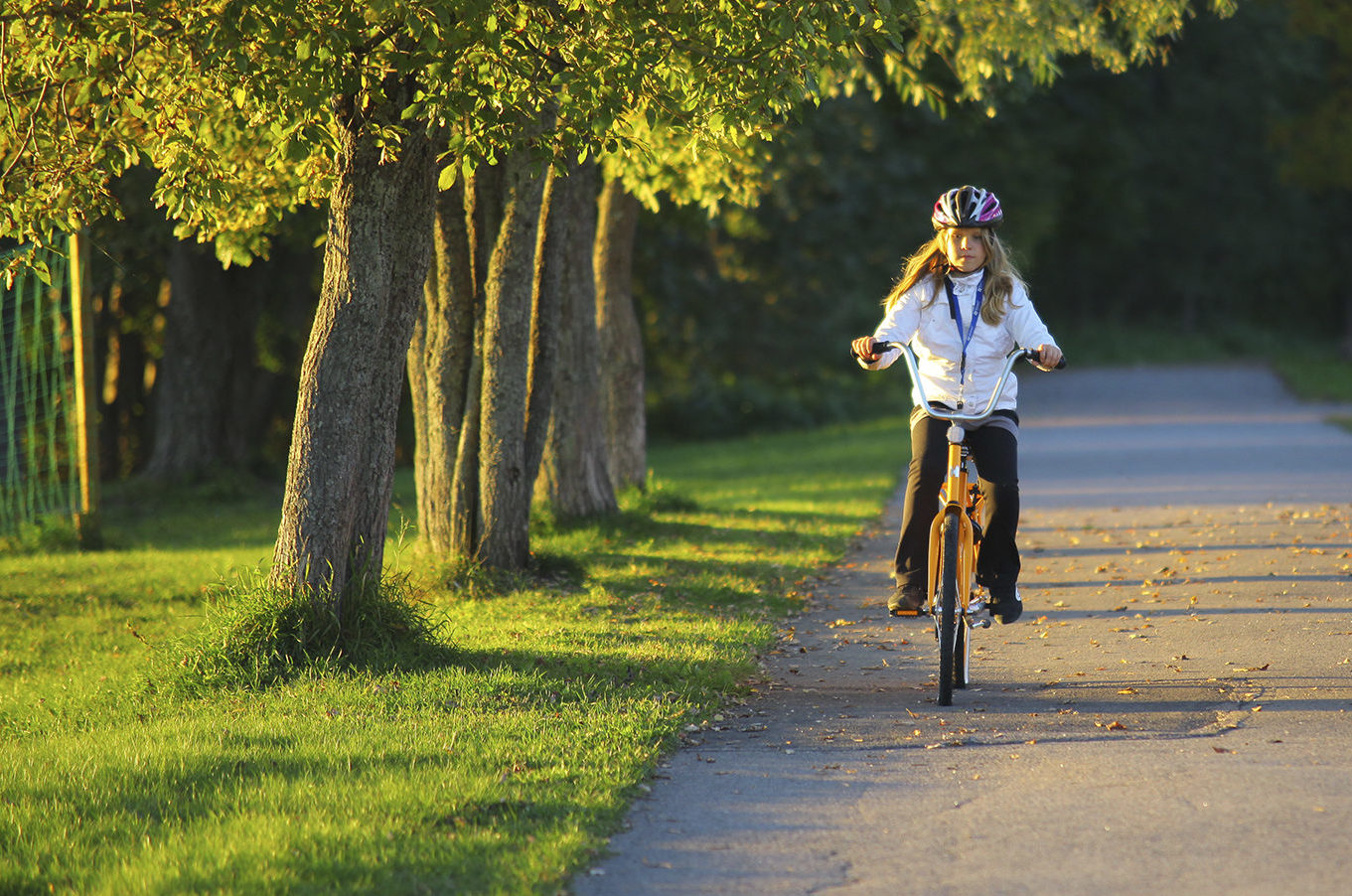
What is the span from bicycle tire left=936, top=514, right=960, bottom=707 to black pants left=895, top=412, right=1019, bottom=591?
0.20 meters

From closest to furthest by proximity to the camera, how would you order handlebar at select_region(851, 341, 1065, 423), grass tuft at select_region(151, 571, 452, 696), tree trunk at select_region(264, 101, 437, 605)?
handlebar at select_region(851, 341, 1065, 423), grass tuft at select_region(151, 571, 452, 696), tree trunk at select_region(264, 101, 437, 605)

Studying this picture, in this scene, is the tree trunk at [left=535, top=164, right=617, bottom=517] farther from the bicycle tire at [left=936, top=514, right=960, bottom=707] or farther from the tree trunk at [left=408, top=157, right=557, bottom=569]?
the bicycle tire at [left=936, top=514, right=960, bottom=707]

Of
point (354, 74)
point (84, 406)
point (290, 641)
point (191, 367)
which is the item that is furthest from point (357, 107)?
point (191, 367)

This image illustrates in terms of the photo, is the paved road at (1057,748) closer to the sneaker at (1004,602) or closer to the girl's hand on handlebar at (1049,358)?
the sneaker at (1004,602)

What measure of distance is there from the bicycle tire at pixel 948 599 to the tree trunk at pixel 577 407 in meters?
6.36

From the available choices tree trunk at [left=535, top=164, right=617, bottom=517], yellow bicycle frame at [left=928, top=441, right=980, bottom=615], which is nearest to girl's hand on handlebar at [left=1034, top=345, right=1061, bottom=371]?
yellow bicycle frame at [left=928, top=441, right=980, bottom=615]

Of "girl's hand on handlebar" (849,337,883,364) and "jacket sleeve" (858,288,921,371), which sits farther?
"jacket sleeve" (858,288,921,371)

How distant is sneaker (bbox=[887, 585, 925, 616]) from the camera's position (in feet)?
22.0

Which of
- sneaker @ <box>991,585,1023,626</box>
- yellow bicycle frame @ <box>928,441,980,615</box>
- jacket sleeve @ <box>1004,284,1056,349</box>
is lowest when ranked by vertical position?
sneaker @ <box>991,585,1023,626</box>

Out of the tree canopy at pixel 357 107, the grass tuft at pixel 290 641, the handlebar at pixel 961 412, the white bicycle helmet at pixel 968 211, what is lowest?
the grass tuft at pixel 290 641

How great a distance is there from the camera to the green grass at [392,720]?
4.53 meters

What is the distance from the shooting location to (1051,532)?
1296 centimetres

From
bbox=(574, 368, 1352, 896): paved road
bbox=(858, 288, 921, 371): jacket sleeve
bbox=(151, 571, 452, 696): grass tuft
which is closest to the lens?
bbox=(574, 368, 1352, 896): paved road

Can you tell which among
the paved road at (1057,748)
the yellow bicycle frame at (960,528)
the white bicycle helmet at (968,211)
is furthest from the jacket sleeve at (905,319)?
the paved road at (1057,748)
